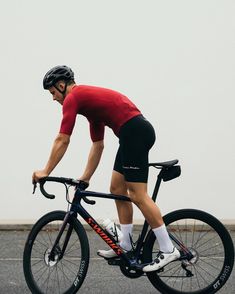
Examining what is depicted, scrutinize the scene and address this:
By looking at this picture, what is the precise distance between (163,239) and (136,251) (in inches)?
9.8

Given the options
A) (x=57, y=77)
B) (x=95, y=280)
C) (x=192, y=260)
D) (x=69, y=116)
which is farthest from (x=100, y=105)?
(x=95, y=280)

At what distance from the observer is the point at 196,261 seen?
492 centimetres

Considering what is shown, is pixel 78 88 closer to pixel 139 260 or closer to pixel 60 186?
pixel 139 260

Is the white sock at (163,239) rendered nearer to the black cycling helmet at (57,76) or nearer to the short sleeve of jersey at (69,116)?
the short sleeve of jersey at (69,116)

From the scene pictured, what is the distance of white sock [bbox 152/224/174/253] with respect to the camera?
477 centimetres

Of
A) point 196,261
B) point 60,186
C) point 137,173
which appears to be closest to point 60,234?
point 137,173

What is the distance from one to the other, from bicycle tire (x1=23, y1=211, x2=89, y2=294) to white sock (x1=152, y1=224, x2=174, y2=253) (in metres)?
0.52

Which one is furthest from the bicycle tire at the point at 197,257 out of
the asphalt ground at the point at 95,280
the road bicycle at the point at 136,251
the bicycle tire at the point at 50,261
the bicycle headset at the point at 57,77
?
the bicycle headset at the point at 57,77

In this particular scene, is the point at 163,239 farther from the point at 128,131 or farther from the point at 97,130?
the point at 97,130

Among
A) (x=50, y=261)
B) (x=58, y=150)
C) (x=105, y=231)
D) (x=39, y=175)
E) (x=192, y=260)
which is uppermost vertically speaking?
(x=58, y=150)

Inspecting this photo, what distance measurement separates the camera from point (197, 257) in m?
4.91

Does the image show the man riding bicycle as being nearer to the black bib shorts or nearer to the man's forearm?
the black bib shorts

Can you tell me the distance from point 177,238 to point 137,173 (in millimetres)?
566

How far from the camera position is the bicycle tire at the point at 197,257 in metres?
4.81
